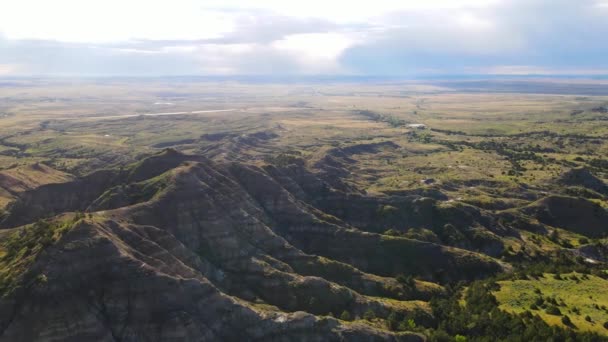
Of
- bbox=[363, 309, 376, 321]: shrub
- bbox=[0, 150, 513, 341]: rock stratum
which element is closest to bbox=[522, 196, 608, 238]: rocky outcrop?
bbox=[0, 150, 513, 341]: rock stratum

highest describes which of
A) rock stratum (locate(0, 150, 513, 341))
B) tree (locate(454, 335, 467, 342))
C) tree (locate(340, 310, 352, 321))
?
rock stratum (locate(0, 150, 513, 341))

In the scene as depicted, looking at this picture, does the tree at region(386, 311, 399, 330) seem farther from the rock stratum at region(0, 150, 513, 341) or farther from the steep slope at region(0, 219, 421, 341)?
the steep slope at region(0, 219, 421, 341)

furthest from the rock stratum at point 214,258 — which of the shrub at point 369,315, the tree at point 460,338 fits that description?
the tree at point 460,338

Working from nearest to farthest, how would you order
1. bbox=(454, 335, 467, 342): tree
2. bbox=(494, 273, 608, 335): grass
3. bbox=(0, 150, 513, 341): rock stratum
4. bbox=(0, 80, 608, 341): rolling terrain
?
bbox=(0, 150, 513, 341): rock stratum < bbox=(0, 80, 608, 341): rolling terrain < bbox=(454, 335, 467, 342): tree < bbox=(494, 273, 608, 335): grass

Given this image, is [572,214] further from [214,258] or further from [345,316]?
[214,258]

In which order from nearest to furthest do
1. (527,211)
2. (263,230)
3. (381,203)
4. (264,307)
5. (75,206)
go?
(264,307), (263,230), (75,206), (381,203), (527,211)

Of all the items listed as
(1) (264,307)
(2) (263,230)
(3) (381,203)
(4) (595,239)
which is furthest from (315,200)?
(4) (595,239)

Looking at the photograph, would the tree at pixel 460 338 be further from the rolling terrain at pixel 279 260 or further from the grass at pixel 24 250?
the grass at pixel 24 250

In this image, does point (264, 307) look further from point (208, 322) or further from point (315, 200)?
point (315, 200)

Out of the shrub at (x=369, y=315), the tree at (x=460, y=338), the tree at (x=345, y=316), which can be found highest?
the tree at (x=345, y=316)
